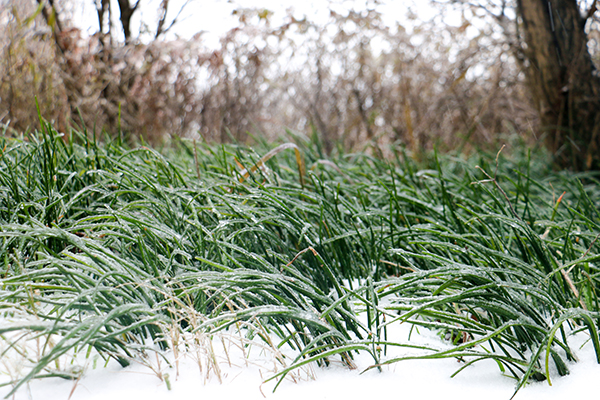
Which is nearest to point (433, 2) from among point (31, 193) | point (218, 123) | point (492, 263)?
point (218, 123)

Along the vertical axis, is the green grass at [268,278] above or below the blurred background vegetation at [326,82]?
below

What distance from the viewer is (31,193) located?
1.71m

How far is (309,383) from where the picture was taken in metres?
1.12

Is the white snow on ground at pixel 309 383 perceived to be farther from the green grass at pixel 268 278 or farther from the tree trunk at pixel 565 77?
the tree trunk at pixel 565 77

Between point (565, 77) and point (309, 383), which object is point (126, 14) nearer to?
point (565, 77)

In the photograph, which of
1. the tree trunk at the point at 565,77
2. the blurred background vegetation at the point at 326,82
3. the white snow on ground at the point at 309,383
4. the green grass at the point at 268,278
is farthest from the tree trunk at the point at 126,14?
the white snow on ground at the point at 309,383

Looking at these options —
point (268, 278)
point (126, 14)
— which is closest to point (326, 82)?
point (126, 14)

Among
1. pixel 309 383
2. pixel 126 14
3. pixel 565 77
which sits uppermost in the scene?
pixel 126 14

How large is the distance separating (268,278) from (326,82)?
4.65 m

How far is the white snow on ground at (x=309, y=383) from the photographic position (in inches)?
41.2

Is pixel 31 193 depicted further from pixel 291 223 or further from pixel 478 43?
pixel 478 43

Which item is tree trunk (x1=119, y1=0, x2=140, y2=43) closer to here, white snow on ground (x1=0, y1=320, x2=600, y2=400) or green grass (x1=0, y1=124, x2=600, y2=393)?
green grass (x1=0, y1=124, x2=600, y2=393)

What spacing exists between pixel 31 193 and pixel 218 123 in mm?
3465

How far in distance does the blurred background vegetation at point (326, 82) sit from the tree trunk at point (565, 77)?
0.4 inches
